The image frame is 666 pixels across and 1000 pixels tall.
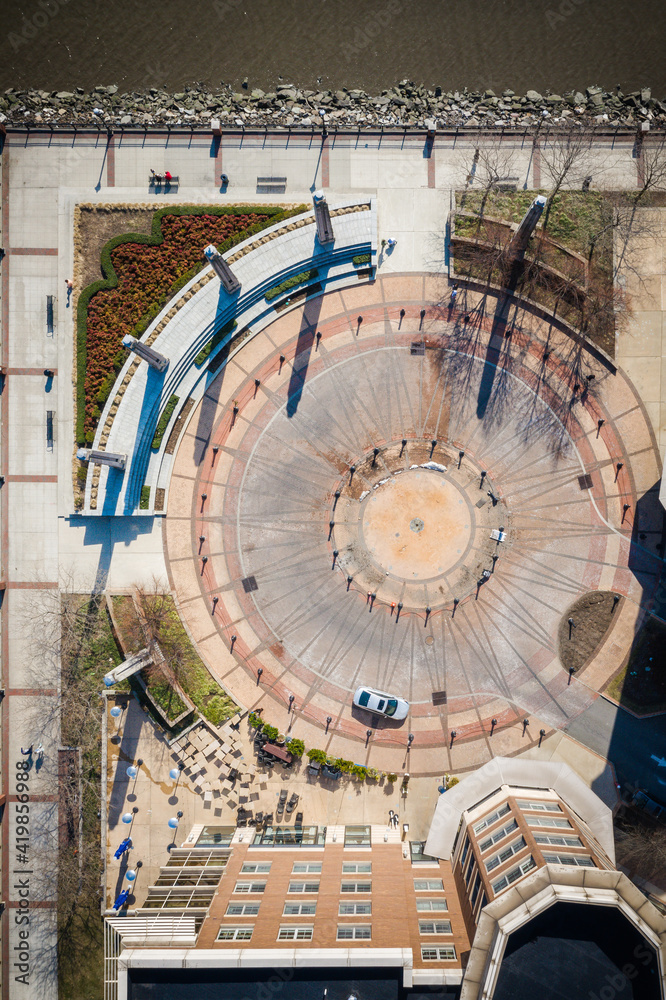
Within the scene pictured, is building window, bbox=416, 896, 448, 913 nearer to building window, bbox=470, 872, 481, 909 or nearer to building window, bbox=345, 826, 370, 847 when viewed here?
building window, bbox=470, 872, 481, 909

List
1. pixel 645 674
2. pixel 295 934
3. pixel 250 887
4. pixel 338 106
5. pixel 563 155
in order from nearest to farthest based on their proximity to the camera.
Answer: pixel 295 934 → pixel 250 887 → pixel 645 674 → pixel 563 155 → pixel 338 106

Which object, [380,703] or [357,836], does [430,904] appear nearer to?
[357,836]

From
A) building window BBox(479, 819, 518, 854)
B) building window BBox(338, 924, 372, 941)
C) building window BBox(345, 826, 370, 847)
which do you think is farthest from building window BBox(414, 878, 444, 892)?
building window BBox(338, 924, 372, 941)

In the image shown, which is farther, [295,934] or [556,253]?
[556,253]

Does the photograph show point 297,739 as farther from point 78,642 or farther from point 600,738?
point 600,738

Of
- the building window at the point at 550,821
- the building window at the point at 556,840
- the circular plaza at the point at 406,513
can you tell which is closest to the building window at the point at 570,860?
the building window at the point at 556,840

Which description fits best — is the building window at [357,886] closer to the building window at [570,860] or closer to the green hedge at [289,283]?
the building window at [570,860]

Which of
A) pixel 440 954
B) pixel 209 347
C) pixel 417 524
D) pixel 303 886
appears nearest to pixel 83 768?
pixel 303 886
